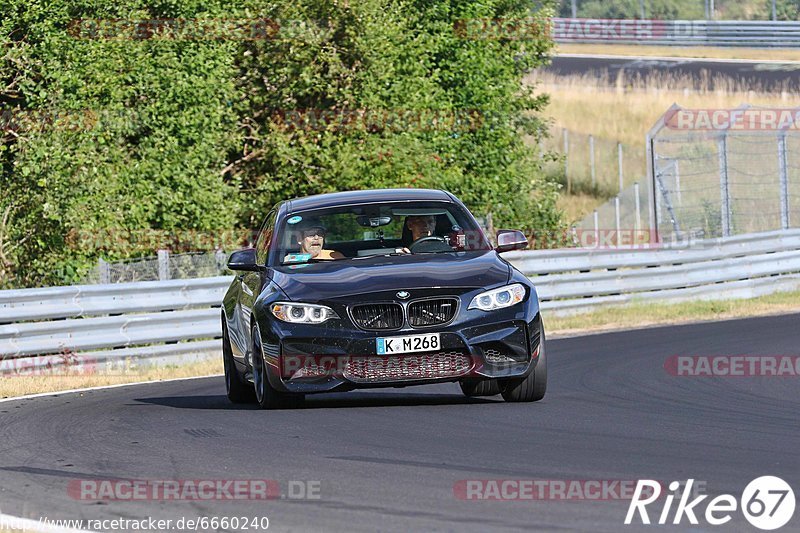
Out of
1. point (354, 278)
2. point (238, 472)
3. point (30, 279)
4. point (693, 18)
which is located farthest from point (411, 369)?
point (693, 18)

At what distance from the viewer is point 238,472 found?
319 inches

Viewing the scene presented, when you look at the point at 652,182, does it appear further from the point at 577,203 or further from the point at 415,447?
the point at 577,203

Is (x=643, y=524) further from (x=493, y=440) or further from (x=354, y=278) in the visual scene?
(x=354, y=278)

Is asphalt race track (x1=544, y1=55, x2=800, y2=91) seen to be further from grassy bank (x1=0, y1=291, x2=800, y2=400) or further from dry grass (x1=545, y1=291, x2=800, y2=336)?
dry grass (x1=545, y1=291, x2=800, y2=336)

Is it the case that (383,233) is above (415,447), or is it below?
above

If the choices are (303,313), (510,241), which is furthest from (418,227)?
(303,313)

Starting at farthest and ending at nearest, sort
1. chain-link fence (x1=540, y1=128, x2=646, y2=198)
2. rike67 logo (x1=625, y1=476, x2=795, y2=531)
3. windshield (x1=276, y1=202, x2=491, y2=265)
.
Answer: chain-link fence (x1=540, y1=128, x2=646, y2=198), windshield (x1=276, y1=202, x2=491, y2=265), rike67 logo (x1=625, y1=476, x2=795, y2=531)

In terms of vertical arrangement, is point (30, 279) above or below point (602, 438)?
below

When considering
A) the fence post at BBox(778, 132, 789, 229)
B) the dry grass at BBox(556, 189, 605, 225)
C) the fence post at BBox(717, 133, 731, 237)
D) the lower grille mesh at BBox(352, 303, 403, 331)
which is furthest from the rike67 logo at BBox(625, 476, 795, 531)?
the dry grass at BBox(556, 189, 605, 225)

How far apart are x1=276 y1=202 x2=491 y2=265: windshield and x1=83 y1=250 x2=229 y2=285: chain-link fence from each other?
718 cm

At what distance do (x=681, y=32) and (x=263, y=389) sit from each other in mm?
55404

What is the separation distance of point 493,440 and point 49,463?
2494mm

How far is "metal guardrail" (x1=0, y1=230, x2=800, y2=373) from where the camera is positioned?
55.7 ft

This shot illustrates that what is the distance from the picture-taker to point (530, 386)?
1092 cm
